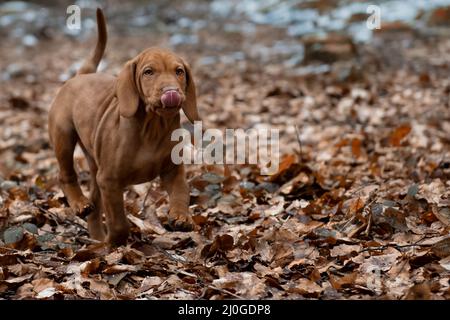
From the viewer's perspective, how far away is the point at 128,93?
418cm

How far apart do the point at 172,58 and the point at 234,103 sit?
5.51 metres

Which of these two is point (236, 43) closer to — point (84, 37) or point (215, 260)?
point (84, 37)

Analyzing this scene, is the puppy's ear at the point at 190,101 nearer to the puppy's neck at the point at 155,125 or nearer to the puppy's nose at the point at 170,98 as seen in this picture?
the puppy's neck at the point at 155,125

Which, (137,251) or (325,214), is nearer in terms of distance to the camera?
(137,251)

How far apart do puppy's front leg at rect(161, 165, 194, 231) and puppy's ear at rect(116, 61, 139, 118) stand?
1.91 feet

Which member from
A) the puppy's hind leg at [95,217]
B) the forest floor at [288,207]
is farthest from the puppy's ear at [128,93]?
the puppy's hind leg at [95,217]

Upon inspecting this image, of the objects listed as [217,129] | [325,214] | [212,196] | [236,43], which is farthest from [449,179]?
[236,43]

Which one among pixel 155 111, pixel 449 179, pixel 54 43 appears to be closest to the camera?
pixel 155 111

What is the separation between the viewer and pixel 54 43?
14.8 metres

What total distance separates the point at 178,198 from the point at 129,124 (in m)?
0.57

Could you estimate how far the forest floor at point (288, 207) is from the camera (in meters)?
3.85

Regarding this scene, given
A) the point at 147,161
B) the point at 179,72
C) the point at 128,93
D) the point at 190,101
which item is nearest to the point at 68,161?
the point at 147,161

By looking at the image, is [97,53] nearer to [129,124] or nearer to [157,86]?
[129,124]

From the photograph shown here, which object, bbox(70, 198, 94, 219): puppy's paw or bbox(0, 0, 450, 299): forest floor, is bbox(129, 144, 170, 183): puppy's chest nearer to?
bbox(0, 0, 450, 299): forest floor
